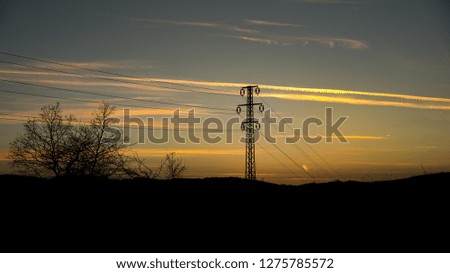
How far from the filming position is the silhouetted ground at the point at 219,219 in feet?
46.4

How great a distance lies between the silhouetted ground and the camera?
1415 cm

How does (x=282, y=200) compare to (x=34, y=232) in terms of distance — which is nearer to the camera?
(x=34, y=232)

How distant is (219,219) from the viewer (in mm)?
17156

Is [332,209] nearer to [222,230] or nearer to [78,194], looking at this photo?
[222,230]

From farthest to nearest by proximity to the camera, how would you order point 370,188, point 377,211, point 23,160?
point 23,160 → point 370,188 → point 377,211

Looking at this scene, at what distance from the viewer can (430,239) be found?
14.2 meters

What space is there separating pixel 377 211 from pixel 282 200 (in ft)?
14.6

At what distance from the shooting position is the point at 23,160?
32.6 m
